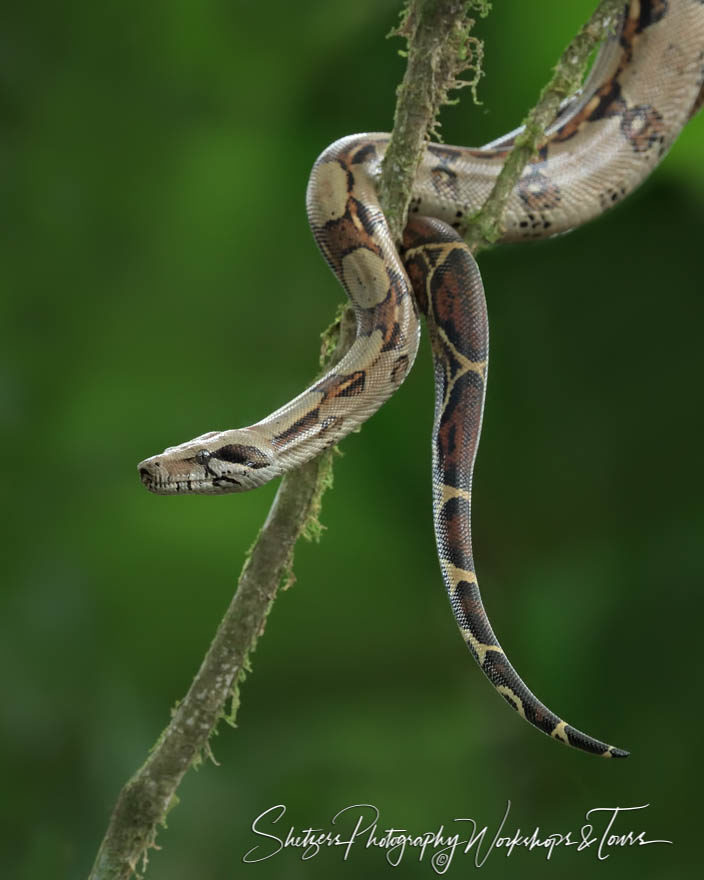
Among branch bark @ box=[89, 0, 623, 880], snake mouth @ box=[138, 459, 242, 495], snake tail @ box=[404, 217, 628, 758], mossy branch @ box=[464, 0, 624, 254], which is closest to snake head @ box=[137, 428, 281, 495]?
snake mouth @ box=[138, 459, 242, 495]

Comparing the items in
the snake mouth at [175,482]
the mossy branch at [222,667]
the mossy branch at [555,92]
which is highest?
the mossy branch at [555,92]

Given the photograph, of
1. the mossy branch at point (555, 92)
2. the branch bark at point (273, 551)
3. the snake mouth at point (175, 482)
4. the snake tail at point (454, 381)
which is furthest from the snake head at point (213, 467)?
the mossy branch at point (555, 92)

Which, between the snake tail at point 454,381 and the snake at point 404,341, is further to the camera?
the snake at point 404,341

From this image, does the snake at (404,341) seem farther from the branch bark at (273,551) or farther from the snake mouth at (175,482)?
the branch bark at (273,551)

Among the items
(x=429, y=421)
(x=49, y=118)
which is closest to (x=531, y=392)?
(x=429, y=421)

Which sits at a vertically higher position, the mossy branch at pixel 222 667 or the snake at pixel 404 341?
the snake at pixel 404 341

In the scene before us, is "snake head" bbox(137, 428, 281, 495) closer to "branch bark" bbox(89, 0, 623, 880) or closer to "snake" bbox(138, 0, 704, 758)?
"snake" bbox(138, 0, 704, 758)

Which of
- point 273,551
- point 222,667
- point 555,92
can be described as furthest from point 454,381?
point 222,667
